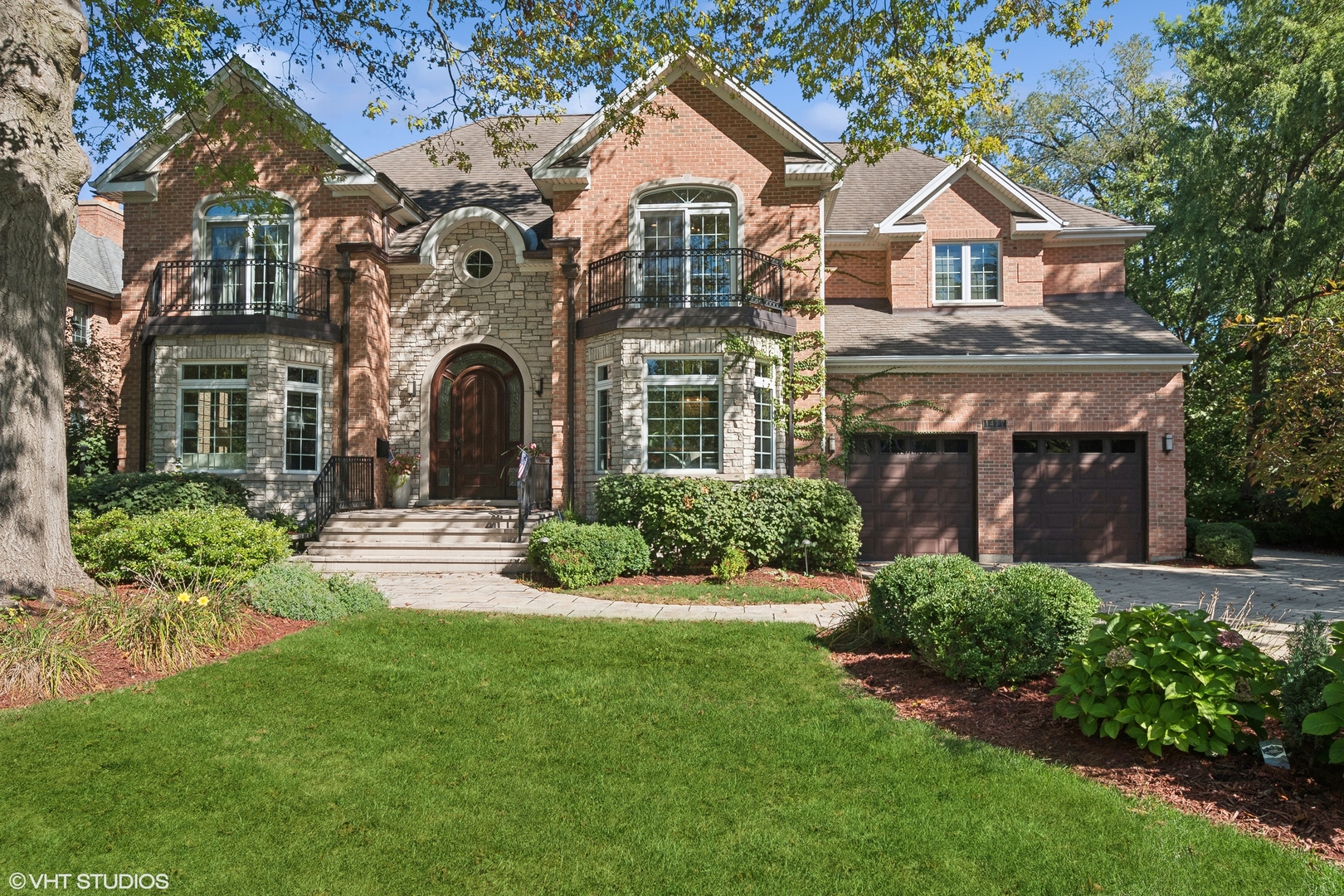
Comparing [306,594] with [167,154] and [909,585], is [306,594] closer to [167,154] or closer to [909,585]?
[909,585]

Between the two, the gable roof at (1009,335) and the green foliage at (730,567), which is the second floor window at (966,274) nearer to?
the gable roof at (1009,335)

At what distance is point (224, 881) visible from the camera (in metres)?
3.39

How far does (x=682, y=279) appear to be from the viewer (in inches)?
559

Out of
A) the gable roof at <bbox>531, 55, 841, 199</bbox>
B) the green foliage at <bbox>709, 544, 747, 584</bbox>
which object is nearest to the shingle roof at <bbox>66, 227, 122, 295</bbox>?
the gable roof at <bbox>531, 55, 841, 199</bbox>

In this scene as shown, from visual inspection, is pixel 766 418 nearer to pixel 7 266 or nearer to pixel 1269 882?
pixel 7 266

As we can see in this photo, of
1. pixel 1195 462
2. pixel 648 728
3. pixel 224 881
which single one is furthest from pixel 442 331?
pixel 1195 462

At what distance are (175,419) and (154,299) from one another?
2.17 m

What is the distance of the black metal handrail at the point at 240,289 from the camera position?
14.7 metres

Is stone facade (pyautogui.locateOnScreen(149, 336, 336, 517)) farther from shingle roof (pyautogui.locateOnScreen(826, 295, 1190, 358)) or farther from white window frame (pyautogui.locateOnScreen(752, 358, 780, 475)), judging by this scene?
shingle roof (pyautogui.locateOnScreen(826, 295, 1190, 358))

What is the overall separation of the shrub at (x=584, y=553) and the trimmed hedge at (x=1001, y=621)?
5.35 metres

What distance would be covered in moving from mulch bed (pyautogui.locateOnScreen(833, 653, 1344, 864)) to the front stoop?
299 inches

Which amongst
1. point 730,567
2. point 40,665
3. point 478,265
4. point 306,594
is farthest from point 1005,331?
point 40,665

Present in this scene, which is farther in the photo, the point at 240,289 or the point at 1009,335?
the point at 1009,335

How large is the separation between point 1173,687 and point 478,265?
13.6 m
